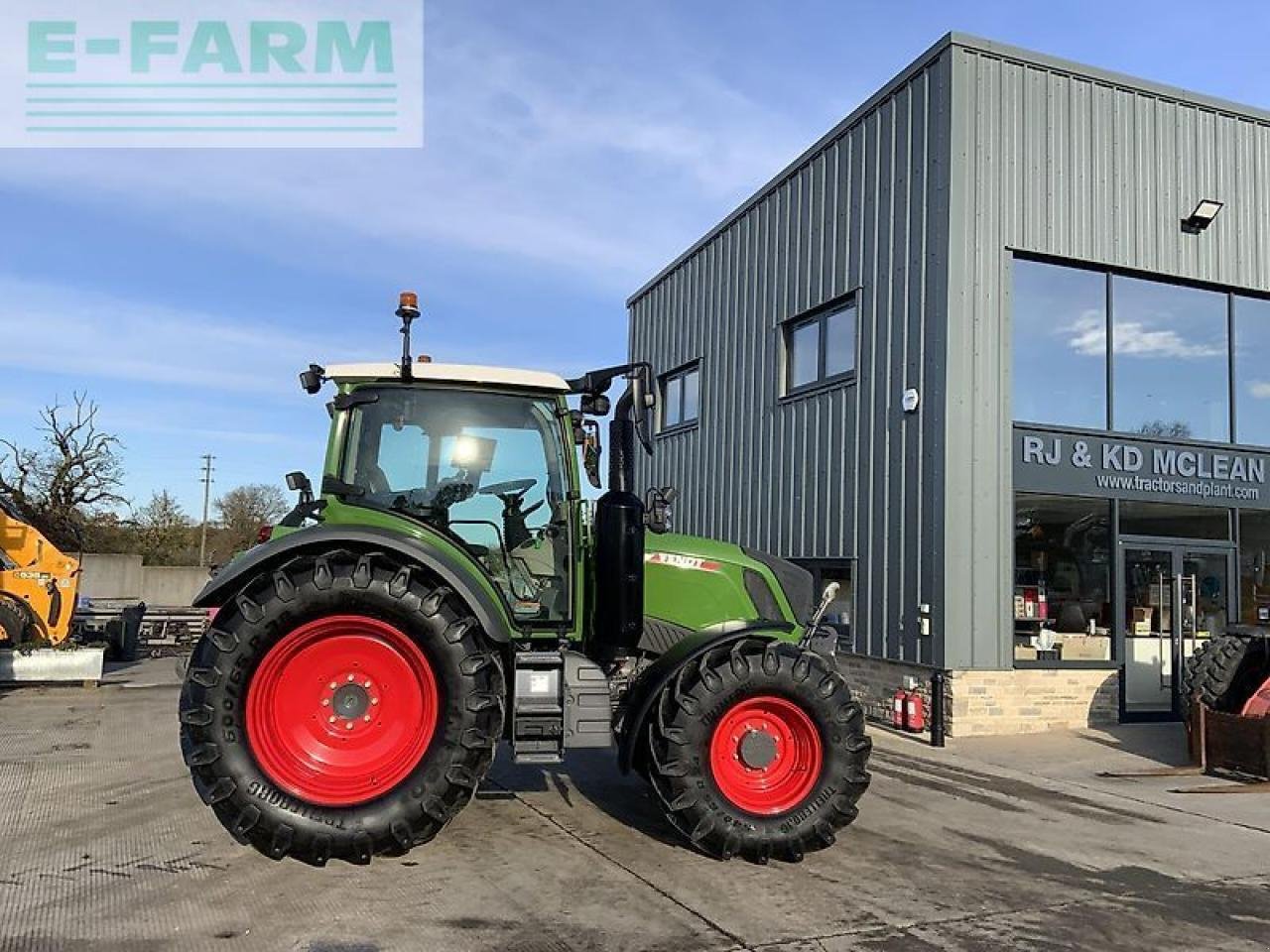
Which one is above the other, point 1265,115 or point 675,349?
point 1265,115

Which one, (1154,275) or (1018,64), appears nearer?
(1018,64)

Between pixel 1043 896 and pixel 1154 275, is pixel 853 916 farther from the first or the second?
pixel 1154 275

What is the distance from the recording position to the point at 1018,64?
10805 mm

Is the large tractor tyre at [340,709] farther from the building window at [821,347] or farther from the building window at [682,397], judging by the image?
the building window at [682,397]

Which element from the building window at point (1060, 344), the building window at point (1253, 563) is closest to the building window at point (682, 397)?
the building window at point (1060, 344)

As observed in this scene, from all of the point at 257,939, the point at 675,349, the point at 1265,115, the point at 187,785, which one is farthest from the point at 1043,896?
the point at 675,349

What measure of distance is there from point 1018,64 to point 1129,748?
7.11 metres

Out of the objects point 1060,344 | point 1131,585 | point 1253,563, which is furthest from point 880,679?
point 1253,563

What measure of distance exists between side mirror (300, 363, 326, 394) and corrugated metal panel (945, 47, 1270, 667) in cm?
677

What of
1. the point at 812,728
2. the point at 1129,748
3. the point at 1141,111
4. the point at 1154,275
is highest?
the point at 1141,111

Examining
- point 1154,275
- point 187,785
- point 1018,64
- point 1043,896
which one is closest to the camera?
point 1043,896

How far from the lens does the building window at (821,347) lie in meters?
12.4

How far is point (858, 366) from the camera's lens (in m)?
12.0

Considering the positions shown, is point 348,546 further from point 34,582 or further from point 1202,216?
point 1202,216
